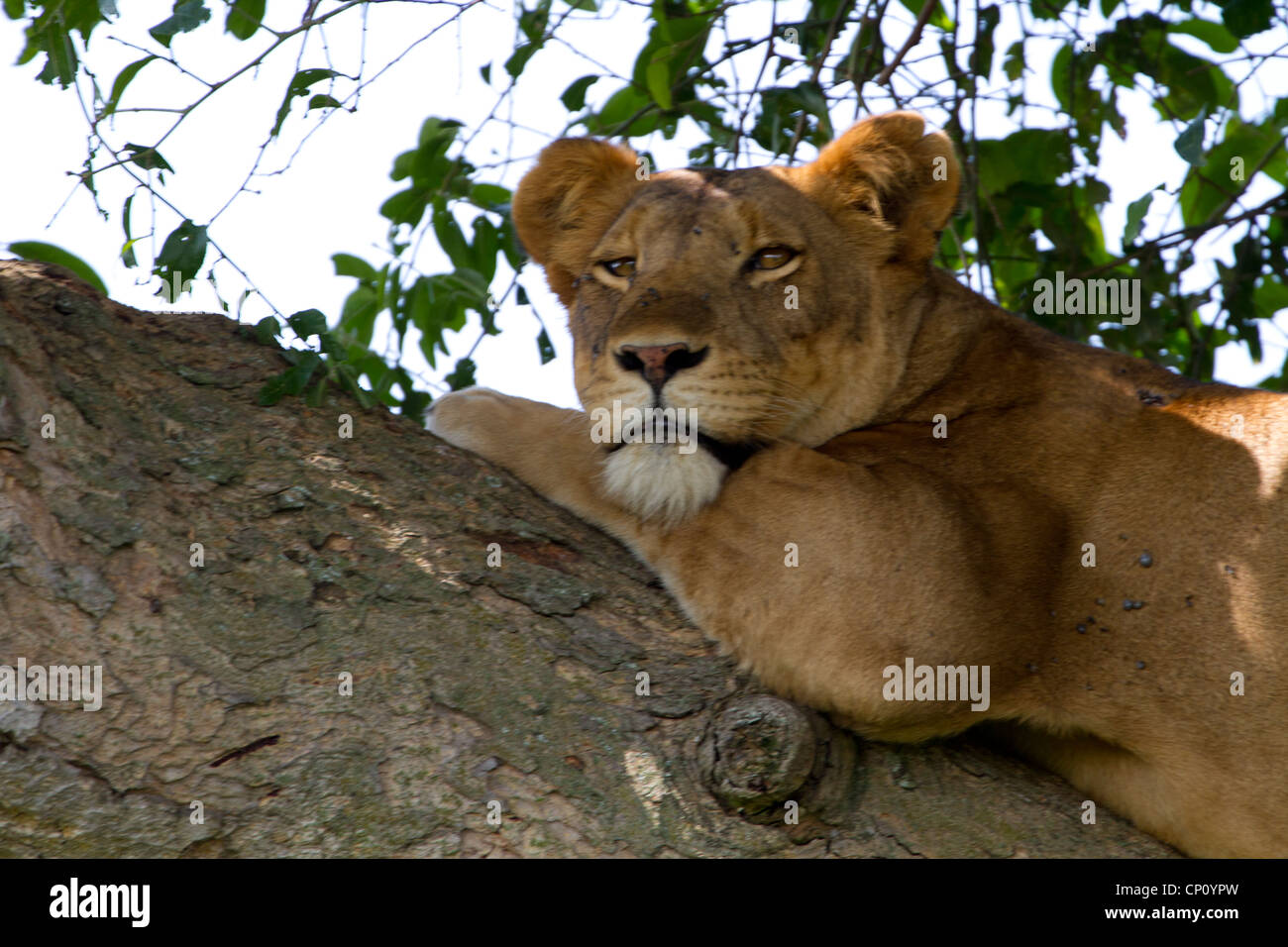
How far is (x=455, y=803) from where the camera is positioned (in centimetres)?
286

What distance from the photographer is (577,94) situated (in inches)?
215

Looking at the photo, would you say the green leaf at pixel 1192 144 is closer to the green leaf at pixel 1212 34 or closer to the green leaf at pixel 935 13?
the green leaf at pixel 935 13

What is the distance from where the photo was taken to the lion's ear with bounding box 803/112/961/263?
448 centimetres

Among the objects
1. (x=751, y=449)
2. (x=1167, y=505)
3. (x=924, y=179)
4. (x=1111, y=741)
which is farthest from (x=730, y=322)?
(x=1111, y=741)

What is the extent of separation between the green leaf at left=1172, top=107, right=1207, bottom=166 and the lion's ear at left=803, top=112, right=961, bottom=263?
28.5 inches

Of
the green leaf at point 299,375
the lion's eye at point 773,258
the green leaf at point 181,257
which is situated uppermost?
the lion's eye at point 773,258

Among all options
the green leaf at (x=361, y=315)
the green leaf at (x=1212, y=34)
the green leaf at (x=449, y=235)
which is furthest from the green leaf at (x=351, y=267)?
the green leaf at (x=1212, y=34)

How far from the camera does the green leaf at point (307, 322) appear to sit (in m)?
3.64

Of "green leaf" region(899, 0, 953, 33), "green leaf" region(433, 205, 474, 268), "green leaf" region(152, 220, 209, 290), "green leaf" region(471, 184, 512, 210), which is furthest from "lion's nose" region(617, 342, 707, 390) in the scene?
"green leaf" region(899, 0, 953, 33)

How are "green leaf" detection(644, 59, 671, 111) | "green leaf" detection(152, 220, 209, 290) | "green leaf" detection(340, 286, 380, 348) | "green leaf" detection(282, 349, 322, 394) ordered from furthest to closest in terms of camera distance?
"green leaf" detection(340, 286, 380, 348) → "green leaf" detection(644, 59, 671, 111) → "green leaf" detection(152, 220, 209, 290) → "green leaf" detection(282, 349, 322, 394)

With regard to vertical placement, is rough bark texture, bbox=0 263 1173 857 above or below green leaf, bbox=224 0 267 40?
below

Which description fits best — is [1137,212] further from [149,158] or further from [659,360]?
[149,158]

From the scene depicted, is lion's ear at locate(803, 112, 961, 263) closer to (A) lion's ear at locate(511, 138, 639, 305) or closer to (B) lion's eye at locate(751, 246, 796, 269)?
(B) lion's eye at locate(751, 246, 796, 269)

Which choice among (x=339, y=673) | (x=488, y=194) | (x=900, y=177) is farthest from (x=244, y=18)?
(x=339, y=673)
